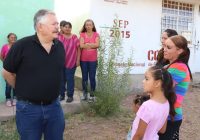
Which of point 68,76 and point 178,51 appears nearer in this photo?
→ point 178,51

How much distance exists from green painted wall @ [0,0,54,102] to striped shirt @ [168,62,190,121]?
179 inches

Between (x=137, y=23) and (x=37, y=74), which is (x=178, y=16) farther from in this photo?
(x=37, y=74)

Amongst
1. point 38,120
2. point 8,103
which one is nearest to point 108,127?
point 8,103

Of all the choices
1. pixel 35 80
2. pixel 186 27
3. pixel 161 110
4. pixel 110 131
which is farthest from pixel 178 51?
pixel 186 27

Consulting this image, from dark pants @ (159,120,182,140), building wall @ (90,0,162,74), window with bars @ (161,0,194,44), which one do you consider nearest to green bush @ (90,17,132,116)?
building wall @ (90,0,162,74)

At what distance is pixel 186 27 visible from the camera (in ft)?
40.2

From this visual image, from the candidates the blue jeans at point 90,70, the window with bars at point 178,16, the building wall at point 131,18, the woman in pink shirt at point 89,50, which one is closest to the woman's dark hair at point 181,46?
the woman in pink shirt at point 89,50

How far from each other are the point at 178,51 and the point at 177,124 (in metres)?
0.69

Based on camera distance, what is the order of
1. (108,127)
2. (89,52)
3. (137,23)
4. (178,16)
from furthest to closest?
(178,16)
(137,23)
(89,52)
(108,127)

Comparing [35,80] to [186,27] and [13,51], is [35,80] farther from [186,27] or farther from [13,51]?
[186,27]

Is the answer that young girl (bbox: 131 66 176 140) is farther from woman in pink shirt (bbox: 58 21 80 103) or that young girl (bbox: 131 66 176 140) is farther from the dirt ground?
woman in pink shirt (bbox: 58 21 80 103)

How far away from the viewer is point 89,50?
6938mm

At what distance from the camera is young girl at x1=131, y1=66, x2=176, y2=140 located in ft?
9.68

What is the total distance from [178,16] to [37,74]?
372 inches
